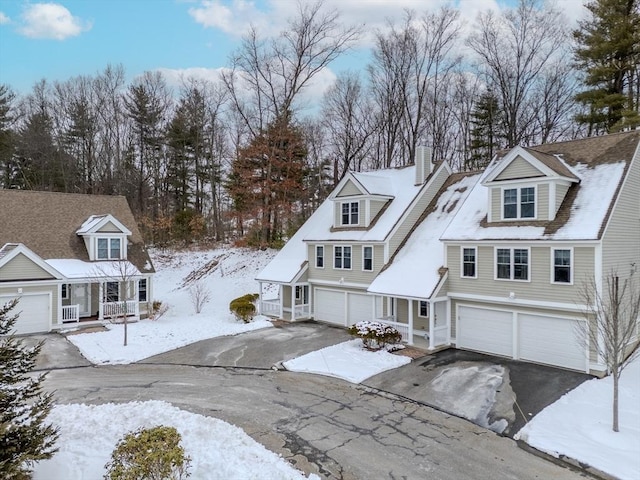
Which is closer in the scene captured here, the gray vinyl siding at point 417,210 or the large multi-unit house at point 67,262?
the large multi-unit house at point 67,262

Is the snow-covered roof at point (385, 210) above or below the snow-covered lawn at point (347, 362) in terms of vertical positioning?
above

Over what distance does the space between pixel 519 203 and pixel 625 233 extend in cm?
373

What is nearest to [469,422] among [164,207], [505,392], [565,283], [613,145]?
[505,392]

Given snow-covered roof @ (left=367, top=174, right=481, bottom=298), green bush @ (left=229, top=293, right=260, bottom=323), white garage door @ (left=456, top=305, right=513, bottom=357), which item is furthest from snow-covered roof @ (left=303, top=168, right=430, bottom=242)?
white garage door @ (left=456, top=305, right=513, bottom=357)

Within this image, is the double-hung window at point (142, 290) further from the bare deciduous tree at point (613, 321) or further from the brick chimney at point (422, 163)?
the bare deciduous tree at point (613, 321)

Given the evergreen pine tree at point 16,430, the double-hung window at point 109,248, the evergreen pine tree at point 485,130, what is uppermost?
the evergreen pine tree at point 485,130

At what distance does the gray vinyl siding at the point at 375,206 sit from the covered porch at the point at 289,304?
535 centimetres

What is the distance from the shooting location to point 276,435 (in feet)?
33.1

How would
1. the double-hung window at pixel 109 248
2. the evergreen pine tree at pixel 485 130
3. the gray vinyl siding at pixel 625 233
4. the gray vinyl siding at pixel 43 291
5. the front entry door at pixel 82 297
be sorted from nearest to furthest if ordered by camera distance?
the gray vinyl siding at pixel 625 233
the gray vinyl siding at pixel 43 291
the front entry door at pixel 82 297
the double-hung window at pixel 109 248
the evergreen pine tree at pixel 485 130

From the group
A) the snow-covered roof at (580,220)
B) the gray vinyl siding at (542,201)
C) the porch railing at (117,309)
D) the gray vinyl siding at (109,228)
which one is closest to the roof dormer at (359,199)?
the snow-covered roof at (580,220)

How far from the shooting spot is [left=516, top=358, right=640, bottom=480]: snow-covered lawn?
924 centimetres

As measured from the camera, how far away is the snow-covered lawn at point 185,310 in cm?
1786

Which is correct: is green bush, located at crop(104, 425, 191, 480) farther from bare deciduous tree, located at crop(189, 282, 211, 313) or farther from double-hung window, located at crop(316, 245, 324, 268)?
bare deciduous tree, located at crop(189, 282, 211, 313)

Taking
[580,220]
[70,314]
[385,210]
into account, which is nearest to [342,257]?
[385,210]
